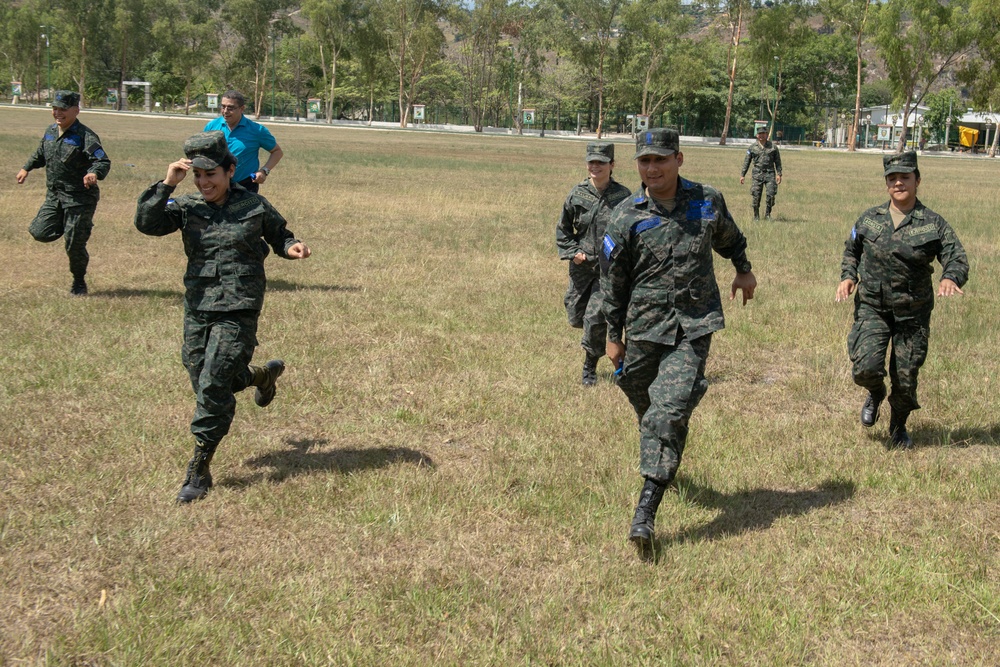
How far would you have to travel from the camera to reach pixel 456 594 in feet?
15.1

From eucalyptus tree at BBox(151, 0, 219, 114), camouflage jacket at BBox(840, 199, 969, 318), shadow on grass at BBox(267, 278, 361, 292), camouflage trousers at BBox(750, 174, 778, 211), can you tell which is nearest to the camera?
camouflage jacket at BBox(840, 199, 969, 318)

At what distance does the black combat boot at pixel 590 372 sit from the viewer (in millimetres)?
8266

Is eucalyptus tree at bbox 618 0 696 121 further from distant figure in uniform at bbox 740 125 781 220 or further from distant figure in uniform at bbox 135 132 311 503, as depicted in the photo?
distant figure in uniform at bbox 135 132 311 503

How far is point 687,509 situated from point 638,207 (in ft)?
5.67

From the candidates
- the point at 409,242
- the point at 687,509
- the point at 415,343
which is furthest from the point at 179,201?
the point at 409,242

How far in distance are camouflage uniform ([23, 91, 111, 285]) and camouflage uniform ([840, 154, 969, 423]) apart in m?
7.61

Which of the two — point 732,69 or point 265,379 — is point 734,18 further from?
point 265,379

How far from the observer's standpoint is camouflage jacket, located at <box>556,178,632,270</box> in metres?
7.98

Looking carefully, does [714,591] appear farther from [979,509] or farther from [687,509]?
[979,509]

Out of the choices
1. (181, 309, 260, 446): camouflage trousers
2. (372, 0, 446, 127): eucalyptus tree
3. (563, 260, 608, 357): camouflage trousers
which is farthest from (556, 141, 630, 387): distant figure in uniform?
(372, 0, 446, 127): eucalyptus tree

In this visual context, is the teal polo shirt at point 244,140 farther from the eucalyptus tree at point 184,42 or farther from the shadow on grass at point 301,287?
the eucalyptus tree at point 184,42

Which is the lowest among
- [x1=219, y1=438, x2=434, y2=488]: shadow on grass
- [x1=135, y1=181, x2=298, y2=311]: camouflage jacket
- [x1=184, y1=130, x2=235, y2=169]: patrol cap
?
[x1=219, y1=438, x2=434, y2=488]: shadow on grass

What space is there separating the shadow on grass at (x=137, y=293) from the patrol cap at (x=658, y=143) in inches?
304

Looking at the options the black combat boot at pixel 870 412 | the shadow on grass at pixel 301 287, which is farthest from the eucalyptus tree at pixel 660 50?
the black combat boot at pixel 870 412
